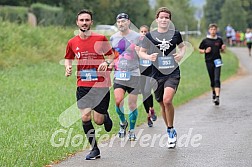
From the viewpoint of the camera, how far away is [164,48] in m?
9.77

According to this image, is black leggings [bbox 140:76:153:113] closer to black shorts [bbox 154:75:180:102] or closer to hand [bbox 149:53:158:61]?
black shorts [bbox 154:75:180:102]

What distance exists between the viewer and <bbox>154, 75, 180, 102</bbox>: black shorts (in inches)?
382

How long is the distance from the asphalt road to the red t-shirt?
3.56 ft

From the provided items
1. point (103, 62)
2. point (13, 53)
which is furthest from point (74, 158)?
point (13, 53)

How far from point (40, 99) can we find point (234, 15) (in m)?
63.9

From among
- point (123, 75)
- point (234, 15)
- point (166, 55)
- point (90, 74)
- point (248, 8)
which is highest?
point (248, 8)

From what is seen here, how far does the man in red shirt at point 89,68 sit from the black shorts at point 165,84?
1196mm

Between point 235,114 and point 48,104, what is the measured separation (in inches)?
166

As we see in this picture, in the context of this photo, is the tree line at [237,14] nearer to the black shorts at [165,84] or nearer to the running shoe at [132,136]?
the running shoe at [132,136]

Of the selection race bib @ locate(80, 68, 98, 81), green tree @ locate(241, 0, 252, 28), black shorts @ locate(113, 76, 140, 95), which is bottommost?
black shorts @ locate(113, 76, 140, 95)

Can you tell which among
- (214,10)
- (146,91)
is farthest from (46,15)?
(214,10)

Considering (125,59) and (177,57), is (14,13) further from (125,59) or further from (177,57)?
(177,57)

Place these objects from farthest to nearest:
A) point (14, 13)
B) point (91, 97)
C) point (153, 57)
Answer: point (14, 13) → point (153, 57) → point (91, 97)

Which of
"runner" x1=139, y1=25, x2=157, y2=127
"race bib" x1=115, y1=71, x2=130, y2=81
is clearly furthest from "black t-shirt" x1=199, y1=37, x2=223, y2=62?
"race bib" x1=115, y1=71, x2=130, y2=81
